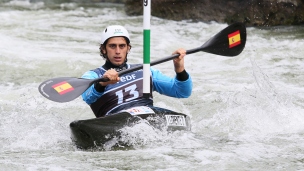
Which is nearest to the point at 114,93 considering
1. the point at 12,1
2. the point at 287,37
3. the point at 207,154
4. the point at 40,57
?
the point at 207,154

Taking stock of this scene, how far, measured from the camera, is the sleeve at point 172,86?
5531mm

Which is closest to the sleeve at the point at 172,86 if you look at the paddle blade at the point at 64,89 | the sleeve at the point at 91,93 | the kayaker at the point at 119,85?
the kayaker at the point at 119,85

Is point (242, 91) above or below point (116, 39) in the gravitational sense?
below

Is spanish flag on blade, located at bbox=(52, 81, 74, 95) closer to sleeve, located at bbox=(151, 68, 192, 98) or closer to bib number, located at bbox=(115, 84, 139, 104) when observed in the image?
bib number, located at bbox=(115, 84, 139, 104)

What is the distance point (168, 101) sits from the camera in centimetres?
753

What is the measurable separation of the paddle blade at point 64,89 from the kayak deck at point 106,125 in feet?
1.06

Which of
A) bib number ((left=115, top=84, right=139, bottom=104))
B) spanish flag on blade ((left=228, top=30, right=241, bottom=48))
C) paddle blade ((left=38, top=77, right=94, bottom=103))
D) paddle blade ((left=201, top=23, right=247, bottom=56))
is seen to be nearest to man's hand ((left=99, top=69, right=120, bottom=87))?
paddle blade ((left=38, top=77, right=94, bottom=103))

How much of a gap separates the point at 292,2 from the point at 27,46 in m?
4.91

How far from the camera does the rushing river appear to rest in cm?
484

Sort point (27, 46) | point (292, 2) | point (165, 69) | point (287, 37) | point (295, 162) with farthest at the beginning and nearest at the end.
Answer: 1. point (292, 2)
2. point (287, 37)
3. point (27, 46)
4. point (165, 69)
5. point (295, 162)

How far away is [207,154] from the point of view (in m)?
4.93

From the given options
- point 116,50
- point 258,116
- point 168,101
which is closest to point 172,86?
point 116,50

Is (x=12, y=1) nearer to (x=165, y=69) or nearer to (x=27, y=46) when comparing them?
(x=27, y=46)

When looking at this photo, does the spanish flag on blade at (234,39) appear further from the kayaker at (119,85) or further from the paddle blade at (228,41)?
the kayaker at (119,85)
